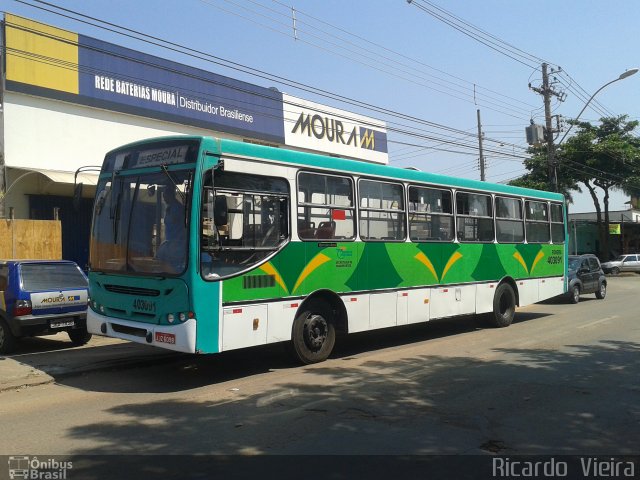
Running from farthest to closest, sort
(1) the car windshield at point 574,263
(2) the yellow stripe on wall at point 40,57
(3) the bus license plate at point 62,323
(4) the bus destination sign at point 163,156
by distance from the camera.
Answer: (1) the car windshield at point 574,263, (2) the yellow stripe on wall at point 40,57, (3) the bus license plate at point 62,323, (4) the bus destination sign at point 163,156

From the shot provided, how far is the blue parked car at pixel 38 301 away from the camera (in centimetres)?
962

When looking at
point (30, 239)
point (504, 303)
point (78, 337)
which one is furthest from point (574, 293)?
point (30, 239)

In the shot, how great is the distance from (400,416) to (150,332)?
338 cm

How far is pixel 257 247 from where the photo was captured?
7941 mm

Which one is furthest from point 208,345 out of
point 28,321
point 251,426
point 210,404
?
point 28,321

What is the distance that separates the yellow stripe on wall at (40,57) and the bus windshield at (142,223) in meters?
8.74

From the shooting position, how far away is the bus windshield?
7348 millimetres

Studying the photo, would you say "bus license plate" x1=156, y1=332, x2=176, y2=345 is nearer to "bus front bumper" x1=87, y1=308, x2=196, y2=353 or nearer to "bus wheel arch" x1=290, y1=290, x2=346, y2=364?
"bus front bumper" x1=87, y1=308, x2=196, y2=353

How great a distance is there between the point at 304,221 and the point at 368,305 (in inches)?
80.6

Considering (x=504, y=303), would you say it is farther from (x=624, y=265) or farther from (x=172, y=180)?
(x=624, y=265)

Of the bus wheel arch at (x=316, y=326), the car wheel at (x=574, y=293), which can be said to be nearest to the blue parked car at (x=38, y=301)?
the bus wheel arch at (x=316, y=326)

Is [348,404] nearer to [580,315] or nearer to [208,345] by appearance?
[208,345]

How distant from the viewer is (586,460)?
4.91 m

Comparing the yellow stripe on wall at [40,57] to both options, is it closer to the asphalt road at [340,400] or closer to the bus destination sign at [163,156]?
the asphalt road at [340,400]
